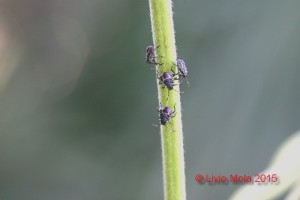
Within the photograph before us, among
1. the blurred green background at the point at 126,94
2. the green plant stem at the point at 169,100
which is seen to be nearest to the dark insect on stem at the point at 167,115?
the green plant stem at the point at 169,100

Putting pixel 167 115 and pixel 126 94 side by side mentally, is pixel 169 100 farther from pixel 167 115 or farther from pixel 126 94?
pixel 126 94

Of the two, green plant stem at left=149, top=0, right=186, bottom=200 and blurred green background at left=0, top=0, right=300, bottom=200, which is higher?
blurred green background at left=0, top=0, right=300, bottom=200

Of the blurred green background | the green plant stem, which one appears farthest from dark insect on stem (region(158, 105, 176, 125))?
the blurred green background

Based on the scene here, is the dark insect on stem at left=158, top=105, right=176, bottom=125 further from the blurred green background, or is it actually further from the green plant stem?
the blurred green background

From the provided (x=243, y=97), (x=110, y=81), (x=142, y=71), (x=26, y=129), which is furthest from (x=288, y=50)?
(x=26, y=129)

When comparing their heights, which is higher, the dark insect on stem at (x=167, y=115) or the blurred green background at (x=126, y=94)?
the blurred green background at (x=126, y=94)

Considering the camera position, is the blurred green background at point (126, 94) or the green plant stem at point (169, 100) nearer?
the green plant stem at point (169, 100)

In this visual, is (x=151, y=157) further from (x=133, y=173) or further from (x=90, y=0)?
(x=90, y=0)

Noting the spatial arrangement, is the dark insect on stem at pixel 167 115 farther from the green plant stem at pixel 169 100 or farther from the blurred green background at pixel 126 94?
the blurred green background at pixel 126 94
